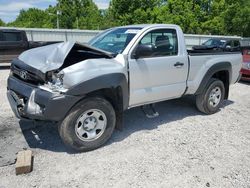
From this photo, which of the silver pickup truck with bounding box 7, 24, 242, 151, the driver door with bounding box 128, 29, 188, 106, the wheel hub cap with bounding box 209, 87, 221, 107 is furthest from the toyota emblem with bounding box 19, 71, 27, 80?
the wheel hub cap with bounding box 209, 87, 221, 107

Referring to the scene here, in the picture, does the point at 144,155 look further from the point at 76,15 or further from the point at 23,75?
the point at 76,15

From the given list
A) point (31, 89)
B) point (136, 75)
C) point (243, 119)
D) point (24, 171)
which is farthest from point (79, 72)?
point (243, 119)

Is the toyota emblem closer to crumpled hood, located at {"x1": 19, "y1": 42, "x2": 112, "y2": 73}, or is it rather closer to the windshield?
crumpled hood, located at {"x1": 19, "y1": 42, "x2": 112, "y2": 73}

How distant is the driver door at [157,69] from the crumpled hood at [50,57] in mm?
557

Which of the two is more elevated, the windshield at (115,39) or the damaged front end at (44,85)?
the windshield at (115,39)

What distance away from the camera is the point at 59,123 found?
386 cm

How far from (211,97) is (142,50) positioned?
2.46 metres

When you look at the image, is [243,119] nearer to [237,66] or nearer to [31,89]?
[237,66]

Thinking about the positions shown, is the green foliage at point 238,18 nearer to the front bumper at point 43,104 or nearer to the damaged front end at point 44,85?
the damaged front end at point 44,85

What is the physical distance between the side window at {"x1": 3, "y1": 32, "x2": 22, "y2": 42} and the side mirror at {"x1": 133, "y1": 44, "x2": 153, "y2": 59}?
9798 mm

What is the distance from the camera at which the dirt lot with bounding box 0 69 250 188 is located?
3443 mm

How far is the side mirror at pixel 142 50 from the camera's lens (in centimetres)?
432

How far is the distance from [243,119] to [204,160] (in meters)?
2.30

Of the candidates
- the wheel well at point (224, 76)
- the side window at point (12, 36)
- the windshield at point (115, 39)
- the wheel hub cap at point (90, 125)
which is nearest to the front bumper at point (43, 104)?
the wheel hub cap at point (90, 125)
